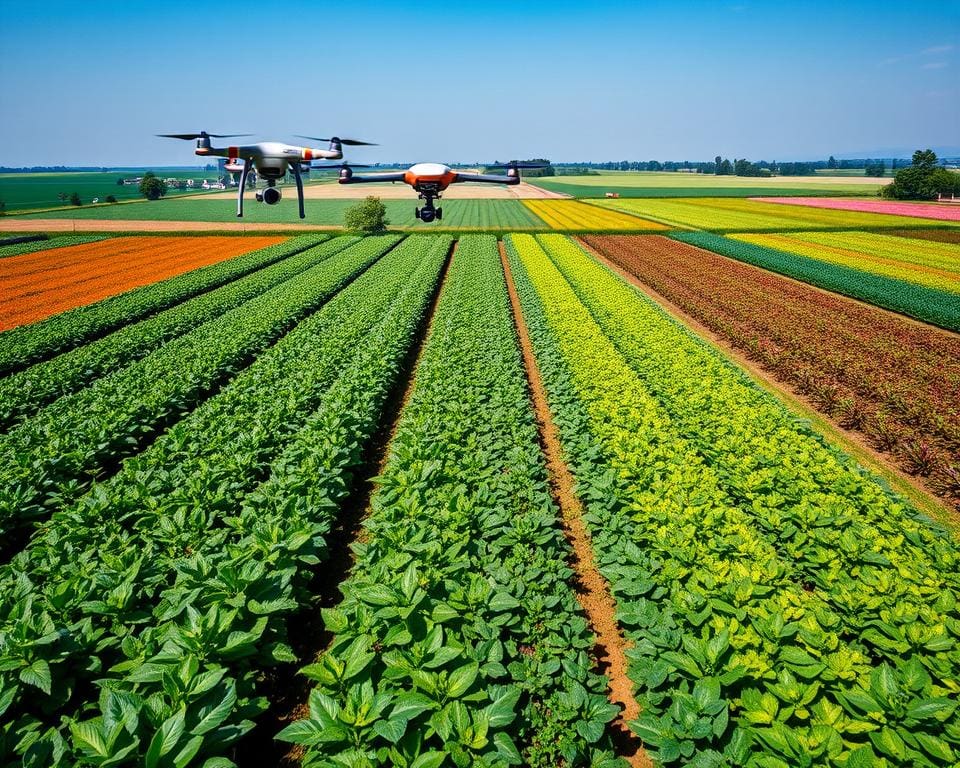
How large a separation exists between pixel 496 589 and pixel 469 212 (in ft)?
265

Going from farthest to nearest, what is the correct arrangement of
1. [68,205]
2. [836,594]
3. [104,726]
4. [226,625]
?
1. [68,205]
2. [836,594]
3. [226,625]
4. [104,726]

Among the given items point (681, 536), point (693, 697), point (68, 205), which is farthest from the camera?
point (68, 205)

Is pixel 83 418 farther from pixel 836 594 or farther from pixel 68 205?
pixel 68 205

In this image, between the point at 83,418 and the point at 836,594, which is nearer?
the point at 836,594

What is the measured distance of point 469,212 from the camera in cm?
8038

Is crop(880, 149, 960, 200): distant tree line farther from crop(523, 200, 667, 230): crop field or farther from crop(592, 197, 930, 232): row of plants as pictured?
crop(523, 200, 667, 230): crop field

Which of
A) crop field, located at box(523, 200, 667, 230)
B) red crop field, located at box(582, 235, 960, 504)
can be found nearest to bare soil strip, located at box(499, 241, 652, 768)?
red crop field, located at box(582, 235, 960, 504)

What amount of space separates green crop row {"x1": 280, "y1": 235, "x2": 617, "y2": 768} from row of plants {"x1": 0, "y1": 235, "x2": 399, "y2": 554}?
6.56 metres

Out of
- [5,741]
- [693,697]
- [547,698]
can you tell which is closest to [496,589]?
[547,698]

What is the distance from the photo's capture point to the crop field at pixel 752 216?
59.2 meters

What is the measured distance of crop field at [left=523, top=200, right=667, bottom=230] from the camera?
62.4 metres

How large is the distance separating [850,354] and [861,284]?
1488 centimetres

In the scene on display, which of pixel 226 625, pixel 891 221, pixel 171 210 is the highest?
pixel 171 210

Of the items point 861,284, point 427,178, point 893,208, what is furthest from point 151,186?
point 893,208
